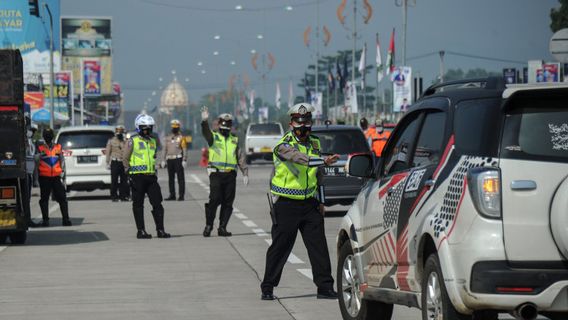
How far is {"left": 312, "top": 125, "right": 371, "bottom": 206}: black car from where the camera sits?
24.7m

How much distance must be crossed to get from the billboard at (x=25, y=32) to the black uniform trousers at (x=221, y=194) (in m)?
73.6

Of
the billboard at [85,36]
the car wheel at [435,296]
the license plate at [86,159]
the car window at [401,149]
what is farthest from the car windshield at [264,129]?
the billboard at [85,36]

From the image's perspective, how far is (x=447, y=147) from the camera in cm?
827

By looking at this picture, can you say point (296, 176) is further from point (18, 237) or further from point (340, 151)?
point (340, 151)

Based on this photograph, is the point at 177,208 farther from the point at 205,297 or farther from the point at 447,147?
the point at 447,147

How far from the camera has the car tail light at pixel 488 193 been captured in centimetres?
761

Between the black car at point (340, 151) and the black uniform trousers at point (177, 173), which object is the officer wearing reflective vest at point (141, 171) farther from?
the black uniform trousers at point (177, 173)

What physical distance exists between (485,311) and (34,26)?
92.4m

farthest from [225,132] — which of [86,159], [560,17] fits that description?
[560,17]

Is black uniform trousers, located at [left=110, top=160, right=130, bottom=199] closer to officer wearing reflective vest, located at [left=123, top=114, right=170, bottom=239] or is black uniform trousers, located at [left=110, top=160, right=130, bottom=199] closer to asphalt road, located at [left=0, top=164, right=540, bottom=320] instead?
asphalt road, located at [left=0, top=164, right=540, bottom=320]

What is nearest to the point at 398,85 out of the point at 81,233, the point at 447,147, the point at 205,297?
the point at 81,233

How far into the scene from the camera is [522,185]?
758 cm

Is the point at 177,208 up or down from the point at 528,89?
down

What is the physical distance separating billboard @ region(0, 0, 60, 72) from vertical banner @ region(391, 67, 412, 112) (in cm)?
3668
